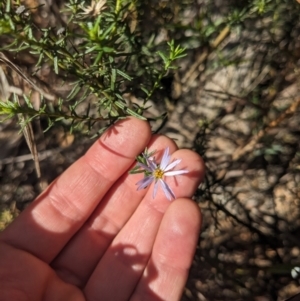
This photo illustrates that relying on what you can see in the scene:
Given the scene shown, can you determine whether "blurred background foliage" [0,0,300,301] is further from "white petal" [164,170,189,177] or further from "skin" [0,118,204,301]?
"white petal" [164,170,189,177]

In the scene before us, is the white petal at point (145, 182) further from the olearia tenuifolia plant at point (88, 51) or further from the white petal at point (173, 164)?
the olearia tenuifolia plant at point (88, 51)

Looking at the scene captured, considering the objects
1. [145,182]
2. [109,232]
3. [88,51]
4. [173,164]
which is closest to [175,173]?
[173,164]

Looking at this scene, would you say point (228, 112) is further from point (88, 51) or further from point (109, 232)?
point (88, 51)

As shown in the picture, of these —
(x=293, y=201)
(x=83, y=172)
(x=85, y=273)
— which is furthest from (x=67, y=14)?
(x=293, y=201)

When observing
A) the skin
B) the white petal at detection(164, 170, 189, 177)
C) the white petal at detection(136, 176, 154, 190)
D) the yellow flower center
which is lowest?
the skin

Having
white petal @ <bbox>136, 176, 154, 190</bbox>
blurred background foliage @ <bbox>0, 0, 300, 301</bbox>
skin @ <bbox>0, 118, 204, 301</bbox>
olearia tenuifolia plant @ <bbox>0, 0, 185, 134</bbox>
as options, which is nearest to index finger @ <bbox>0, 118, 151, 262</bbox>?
skin @ <bbox>0, 118, 204, 301</bbox>

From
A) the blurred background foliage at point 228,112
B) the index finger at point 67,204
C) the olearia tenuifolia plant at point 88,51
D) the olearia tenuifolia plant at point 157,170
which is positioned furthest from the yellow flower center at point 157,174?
the blurred background foliage at point 228,112

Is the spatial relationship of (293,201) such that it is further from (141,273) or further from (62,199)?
(62,199)
